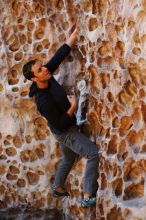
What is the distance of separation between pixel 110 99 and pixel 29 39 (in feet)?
4.43

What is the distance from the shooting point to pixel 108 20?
12.9 feet

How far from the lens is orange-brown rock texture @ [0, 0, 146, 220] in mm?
3789

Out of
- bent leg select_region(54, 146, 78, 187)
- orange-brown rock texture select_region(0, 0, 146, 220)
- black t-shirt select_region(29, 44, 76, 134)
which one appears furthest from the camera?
bent leg select_region(54, 146, 78, 187)

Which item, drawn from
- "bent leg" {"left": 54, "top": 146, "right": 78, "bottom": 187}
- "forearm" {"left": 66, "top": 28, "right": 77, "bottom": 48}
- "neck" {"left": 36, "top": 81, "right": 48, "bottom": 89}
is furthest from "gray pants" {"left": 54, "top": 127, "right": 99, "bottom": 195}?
"forearm" {"left": 66, "top": 28, "right": 77, "bottom": 48}

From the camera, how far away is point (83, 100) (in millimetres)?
4488

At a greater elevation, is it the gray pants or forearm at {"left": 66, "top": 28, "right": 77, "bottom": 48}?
forearm at {"left": 66, "top": 28, "right": 77, "bottom": 48}

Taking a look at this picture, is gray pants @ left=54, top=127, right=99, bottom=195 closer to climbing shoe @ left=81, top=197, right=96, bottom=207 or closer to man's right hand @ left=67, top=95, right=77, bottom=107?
climbing shoe @ left=81, top=197, right=96, bottom=207

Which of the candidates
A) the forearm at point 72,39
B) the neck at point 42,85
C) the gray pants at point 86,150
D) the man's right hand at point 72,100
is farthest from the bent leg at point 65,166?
the forearm at point 72,39

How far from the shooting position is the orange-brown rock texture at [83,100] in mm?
3789

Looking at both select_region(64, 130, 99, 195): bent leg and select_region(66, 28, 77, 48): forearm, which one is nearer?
select_region(64, 130, 99, 195): bent leg

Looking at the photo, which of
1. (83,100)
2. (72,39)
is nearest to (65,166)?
(83,100)

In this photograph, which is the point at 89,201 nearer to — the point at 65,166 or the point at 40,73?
the point at 65,166

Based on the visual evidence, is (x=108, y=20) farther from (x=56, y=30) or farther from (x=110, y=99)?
(x=56, y=30)

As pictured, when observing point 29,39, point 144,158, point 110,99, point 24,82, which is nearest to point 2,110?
point 24,82
